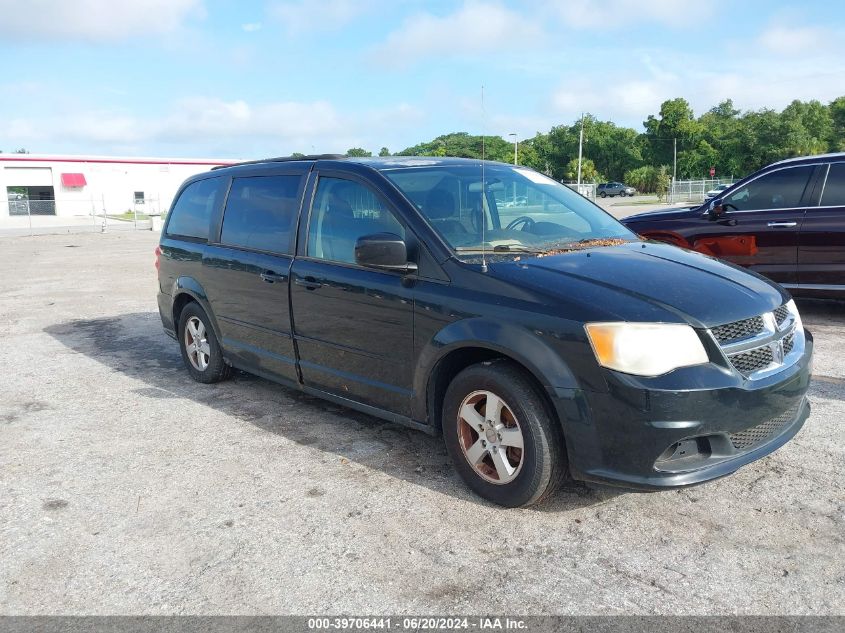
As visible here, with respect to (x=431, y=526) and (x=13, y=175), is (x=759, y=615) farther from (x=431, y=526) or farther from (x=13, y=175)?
(x=13, y=175)

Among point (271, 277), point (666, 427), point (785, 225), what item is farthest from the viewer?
point (785, 225)

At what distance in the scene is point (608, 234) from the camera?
15.2 ft

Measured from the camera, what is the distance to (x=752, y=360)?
3.35 m

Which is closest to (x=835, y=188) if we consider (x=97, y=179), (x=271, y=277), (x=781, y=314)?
(x=781, y=314)

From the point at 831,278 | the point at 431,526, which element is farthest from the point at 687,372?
the point at 831,278

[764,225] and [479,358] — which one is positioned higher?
[764,225]

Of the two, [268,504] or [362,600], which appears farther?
[268,504]

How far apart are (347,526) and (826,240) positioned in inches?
243

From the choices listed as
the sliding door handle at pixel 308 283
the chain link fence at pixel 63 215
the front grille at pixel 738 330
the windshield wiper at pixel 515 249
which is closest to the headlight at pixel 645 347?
the front grille at pixel 738 330

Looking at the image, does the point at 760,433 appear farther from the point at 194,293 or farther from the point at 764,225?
the point at 764,225

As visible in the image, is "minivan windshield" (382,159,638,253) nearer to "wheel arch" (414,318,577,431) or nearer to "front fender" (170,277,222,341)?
"wheel arch" (414,318,577,431)

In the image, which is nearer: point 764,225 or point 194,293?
point 194,293

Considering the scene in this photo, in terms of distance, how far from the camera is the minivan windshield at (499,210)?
161 inches

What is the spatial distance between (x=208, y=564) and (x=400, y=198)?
2158 mm
